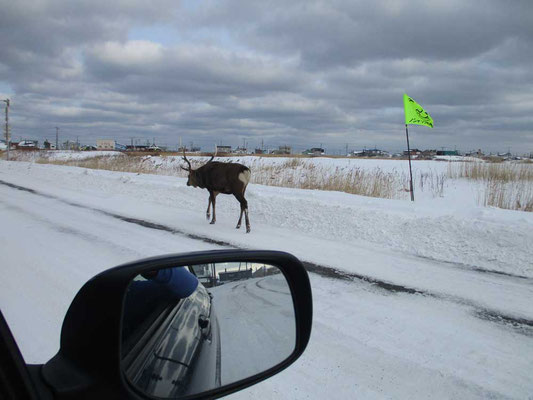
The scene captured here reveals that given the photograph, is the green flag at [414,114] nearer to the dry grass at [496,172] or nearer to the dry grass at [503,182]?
the dry grass at [503,182]

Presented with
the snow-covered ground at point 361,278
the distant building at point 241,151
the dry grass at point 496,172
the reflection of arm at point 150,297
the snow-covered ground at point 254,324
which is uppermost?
the distant building at point 241,151

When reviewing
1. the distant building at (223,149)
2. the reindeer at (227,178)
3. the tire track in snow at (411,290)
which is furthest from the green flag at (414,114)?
the distant building at (223,149)

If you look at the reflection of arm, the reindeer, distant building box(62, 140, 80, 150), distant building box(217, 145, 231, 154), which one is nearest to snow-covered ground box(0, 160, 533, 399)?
the reindeer

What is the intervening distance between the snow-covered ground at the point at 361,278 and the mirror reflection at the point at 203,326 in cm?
115

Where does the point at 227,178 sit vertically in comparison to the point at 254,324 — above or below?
above

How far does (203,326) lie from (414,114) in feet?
39.3

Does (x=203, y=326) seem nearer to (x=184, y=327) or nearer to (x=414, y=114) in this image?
(x=184, y=327)

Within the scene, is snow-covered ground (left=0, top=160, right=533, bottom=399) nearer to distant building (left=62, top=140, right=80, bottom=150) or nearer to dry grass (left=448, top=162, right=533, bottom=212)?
dry grass (left=448, top=162, right=533, bottom=212)

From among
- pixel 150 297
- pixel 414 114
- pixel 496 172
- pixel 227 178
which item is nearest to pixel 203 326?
pixel 150 297

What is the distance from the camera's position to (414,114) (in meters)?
12.2

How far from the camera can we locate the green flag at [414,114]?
475 inches

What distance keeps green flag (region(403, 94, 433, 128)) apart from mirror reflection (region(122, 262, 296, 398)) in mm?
11291

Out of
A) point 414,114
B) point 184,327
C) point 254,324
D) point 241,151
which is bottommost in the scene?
point 254,324

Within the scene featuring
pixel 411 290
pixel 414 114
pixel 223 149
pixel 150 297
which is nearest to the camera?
pixel 150 297
